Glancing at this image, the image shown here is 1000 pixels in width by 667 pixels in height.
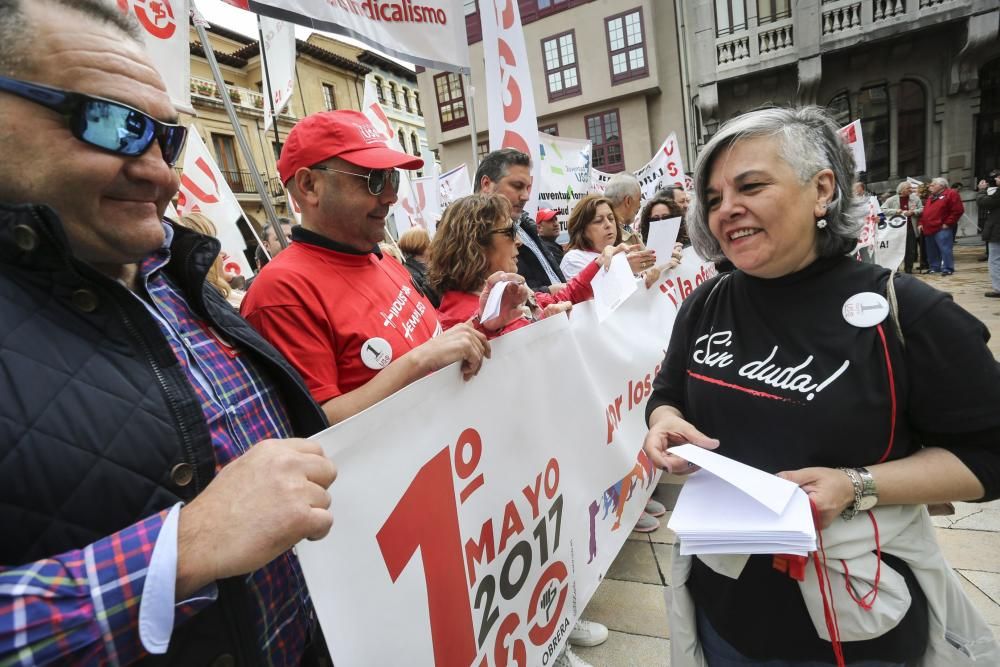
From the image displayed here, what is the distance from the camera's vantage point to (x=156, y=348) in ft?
2.88

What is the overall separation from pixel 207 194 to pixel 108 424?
4.60 metres

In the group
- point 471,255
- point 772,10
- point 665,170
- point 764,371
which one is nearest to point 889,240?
point 665,170

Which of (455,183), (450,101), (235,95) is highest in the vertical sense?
(235,95)

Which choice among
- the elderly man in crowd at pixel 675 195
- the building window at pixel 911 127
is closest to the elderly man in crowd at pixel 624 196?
the elderly man in crowd at pixel 675 195

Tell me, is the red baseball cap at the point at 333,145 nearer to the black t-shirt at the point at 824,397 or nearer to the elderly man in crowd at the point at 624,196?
the black t-shirt at the point at 824,397

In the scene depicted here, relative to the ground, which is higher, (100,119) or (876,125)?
(876,125)

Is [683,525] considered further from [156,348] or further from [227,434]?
[156,348]

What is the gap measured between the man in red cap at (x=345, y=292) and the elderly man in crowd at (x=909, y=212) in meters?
12.0

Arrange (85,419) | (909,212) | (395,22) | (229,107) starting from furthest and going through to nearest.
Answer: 1. (909,212)
2. (395,22)
3. (229,107)
4. (85,419)

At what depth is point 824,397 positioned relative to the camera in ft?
3.80

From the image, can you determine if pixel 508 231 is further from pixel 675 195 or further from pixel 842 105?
pixel 842 105

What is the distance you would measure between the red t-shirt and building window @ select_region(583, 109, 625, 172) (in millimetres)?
19137

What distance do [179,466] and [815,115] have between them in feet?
5.54

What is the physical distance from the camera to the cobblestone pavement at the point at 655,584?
213 centimetres
